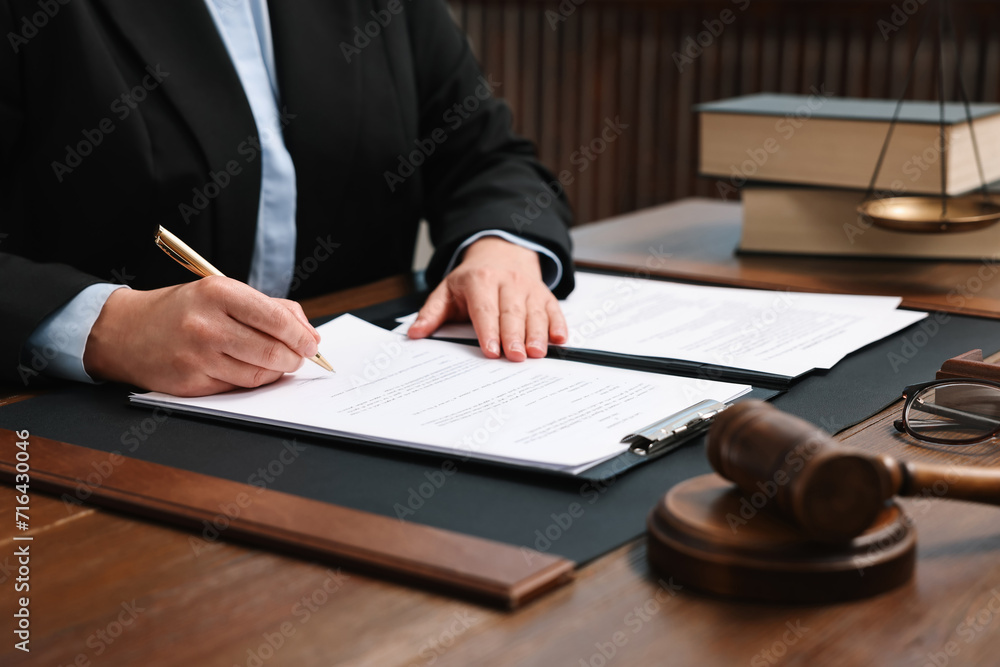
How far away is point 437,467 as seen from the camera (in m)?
0.77

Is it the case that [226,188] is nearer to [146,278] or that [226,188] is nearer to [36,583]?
[146,278]

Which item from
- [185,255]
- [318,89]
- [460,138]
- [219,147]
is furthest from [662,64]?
[185,255]

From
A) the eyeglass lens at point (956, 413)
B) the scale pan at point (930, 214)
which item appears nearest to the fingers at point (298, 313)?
the eyeglass lens at point (956, 413)

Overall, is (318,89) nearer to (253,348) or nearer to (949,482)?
(253,348)

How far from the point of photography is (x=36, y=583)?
0.62 meters

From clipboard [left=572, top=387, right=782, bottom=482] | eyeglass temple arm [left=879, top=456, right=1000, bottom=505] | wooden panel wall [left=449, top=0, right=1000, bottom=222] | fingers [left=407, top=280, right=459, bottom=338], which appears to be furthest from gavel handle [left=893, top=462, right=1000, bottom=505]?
wooden panel wall [left=449, top=0, right=1000, bottom=222]

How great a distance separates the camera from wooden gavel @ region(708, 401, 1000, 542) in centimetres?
56

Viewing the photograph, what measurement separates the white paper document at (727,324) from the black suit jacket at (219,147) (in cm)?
14

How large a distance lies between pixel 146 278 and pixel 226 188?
0.54 feet

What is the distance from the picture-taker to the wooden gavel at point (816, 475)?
56 cm

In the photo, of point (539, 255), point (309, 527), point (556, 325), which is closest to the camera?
point (309, 527)

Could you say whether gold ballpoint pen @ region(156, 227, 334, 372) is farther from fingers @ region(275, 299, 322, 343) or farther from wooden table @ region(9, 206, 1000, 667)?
wooden table @ region(9, 206, 1000, 667)

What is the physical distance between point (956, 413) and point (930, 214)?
686 millimetres

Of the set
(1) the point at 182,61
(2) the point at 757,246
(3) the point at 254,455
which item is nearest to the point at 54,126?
(1) the point at 182,61
